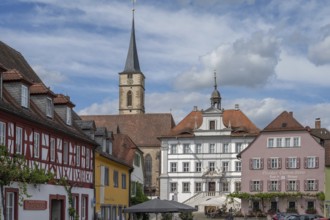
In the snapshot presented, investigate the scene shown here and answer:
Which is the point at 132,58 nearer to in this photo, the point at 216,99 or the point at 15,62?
the point at 216,99

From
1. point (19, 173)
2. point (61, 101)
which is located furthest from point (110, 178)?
point (19, 173)

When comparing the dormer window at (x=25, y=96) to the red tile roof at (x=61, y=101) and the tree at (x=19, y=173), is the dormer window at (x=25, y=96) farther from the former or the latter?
the red tile roof at (x=61, y=101)

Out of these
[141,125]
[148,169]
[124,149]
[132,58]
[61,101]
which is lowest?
[148,169]

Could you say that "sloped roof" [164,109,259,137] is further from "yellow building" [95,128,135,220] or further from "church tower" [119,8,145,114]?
"yellow building" [95,128,135,220]

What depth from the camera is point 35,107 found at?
30.4 meters

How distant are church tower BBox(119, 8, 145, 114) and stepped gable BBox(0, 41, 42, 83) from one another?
81.1m

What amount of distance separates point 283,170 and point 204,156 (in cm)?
1841

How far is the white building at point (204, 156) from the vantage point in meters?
85.9

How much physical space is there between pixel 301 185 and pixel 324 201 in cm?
289

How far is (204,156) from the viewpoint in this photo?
87.1 metres

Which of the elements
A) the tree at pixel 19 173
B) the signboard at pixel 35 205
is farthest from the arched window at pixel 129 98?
the tree at pixel 19 173

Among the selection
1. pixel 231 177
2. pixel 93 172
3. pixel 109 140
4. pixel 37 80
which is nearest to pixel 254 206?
pixel 231 177

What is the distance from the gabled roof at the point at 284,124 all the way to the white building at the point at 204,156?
15.3 meters

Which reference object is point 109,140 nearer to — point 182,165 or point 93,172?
point 93,172
